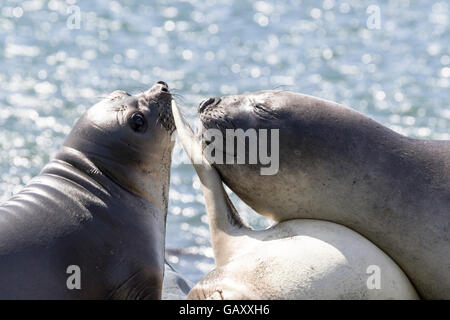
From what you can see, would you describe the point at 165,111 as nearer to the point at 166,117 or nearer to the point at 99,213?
the point at 166,117

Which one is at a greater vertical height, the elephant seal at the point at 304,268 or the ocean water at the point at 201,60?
the ocean water at the point at 201,60

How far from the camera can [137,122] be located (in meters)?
6.84

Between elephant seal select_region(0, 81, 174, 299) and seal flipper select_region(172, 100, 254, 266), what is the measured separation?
2.05 feet

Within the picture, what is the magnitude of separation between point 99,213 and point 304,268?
1.63 m

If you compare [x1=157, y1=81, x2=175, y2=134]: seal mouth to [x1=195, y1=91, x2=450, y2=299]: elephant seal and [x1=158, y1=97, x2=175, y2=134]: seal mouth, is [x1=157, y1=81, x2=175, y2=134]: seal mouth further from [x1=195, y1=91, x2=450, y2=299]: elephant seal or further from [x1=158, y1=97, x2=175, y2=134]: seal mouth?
[x1=195, y1=91, x2=450, y2=299]: elephant seal

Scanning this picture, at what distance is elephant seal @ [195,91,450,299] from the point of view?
5297 millimetres

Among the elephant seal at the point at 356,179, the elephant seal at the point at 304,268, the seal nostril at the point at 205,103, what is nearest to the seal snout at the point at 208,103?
the seal nostril at the point at 205,103

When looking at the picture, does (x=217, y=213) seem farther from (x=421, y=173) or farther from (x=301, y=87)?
(x=301, y=87)

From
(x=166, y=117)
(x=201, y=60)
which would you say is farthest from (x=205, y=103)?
(x=201, y=60)

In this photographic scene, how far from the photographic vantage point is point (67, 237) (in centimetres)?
591

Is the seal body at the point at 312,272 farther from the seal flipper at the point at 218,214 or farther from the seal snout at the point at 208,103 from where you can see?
the seal snout at the point at 208,103

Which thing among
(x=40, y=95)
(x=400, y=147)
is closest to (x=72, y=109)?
(x=40, y=95)

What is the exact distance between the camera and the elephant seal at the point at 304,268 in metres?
5.10

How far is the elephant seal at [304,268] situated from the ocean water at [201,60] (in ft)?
14.6
